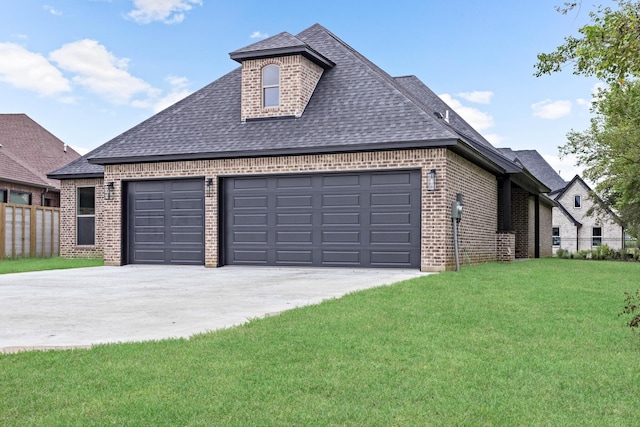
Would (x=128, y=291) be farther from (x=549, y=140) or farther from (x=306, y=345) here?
(x=549, y=140)

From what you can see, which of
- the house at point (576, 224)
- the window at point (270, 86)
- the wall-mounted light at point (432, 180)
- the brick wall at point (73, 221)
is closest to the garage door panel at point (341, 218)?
the wall-mounted light at point (432, 180)

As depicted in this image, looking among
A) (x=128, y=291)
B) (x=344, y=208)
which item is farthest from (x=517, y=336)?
(x=344, y=208)

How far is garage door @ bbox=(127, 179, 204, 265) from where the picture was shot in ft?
57.1

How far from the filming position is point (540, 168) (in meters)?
45.6

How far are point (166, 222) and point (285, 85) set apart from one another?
5.00 m

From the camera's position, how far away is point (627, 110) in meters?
22.0

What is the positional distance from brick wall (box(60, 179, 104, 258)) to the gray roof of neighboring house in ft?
14.0

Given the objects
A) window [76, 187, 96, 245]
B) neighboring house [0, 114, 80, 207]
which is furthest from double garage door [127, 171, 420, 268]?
neighboring house [0, 114, 80, 207]

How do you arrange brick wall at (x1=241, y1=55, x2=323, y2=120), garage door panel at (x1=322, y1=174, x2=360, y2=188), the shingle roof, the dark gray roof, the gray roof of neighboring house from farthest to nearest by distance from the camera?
the dark gray roof → the shingle roof → brick wall at (x1=241, y1=55, x2=323, y2=120) → garage door panel at (x1=322, y1=174, x2=360, y2=188) → the gray roof of neighboring house

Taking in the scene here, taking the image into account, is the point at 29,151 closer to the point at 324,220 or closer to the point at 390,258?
the point at 324,220

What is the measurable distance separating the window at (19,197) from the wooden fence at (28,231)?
2336 millimetres

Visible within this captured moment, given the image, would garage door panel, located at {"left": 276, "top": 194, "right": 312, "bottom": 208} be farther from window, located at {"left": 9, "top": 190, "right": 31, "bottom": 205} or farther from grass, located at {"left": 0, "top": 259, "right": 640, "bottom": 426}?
window, located at {"left": 9, "top": 190, "right": 31, "bottom": 205}

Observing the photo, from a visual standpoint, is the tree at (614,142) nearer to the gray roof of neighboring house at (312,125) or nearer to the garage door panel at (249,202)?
the gray roof of neighboring house at (312,125)

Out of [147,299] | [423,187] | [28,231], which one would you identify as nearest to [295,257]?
[423,187]
